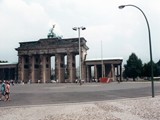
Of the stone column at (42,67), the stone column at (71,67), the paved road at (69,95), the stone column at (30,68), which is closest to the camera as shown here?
the paved road at (69,95)

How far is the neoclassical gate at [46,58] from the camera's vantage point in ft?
403

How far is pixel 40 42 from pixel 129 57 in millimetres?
41183

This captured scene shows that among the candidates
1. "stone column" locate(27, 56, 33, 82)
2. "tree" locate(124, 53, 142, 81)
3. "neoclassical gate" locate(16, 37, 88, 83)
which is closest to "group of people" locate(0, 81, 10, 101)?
"tree" locate(124, 53, 142, 81)

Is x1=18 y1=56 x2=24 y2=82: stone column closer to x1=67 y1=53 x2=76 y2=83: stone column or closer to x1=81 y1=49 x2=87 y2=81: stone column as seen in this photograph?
x1=67 y1=53 x2=76 y2=83: stone column

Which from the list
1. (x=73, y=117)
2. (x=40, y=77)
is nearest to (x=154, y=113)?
(x=73, y=117)

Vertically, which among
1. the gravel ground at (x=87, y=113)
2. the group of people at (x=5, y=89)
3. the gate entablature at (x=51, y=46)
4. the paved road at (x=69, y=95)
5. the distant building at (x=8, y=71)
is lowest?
the gravel ground at (x=87, y=113)

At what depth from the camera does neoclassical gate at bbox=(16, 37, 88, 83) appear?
12288 cm

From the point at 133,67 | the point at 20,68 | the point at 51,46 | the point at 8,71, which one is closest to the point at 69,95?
the point at 133,67

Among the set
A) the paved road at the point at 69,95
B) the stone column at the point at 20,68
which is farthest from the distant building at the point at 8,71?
the paved road at the point at 69,95

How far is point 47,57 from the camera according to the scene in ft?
432

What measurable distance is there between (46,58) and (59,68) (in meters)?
9.59

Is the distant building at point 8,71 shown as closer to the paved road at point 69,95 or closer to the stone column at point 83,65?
the stone column at point 83,65

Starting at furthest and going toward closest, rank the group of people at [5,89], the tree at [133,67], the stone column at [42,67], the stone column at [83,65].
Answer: the stone column at [42,67] < the stone column at [83,65] < the tree at [133,67] < the group of people at [5,89]

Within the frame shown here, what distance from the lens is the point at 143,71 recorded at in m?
119
